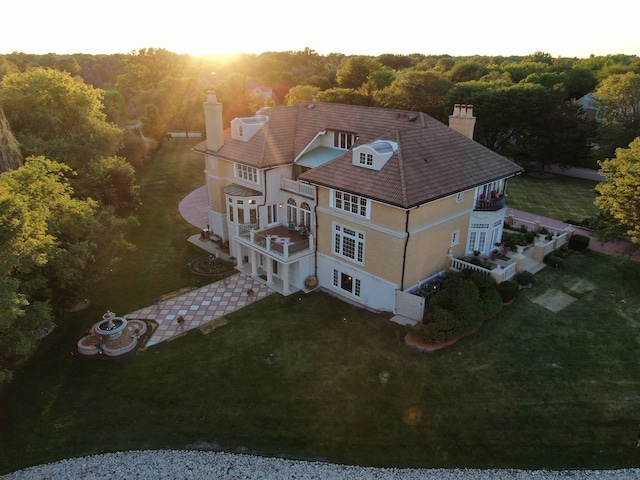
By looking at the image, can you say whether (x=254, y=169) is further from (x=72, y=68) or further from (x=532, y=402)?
(x=72, y=68)

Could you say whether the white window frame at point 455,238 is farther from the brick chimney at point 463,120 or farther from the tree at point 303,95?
the tree at point 303,95

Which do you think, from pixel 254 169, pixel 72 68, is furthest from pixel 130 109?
pixel 254 169

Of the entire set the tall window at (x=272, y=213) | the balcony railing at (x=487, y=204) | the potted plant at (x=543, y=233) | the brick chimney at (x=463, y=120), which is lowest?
the potted plant at (x=543, y=233)

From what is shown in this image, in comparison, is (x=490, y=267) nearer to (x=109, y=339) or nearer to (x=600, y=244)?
(x=600, y=244)

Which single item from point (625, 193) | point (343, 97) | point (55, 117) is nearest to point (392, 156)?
point (625, 193)

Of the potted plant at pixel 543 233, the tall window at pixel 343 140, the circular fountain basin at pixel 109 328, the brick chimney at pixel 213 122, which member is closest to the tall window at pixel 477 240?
the potted plant at pixel 543 233

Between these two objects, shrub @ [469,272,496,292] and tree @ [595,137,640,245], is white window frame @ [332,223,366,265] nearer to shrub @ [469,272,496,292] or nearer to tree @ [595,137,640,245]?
shrub @ [469,272,496,292]

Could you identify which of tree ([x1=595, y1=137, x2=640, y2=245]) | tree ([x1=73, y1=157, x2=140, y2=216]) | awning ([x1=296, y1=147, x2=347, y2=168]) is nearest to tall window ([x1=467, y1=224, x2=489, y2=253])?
tree ([x1=595, y1=137, x2=640, y2=245])
